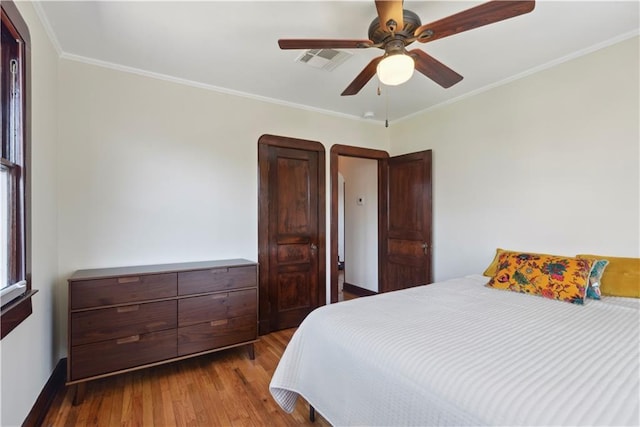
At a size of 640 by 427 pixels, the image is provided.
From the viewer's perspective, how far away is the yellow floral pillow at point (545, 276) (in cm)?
205

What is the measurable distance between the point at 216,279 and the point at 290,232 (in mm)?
1144

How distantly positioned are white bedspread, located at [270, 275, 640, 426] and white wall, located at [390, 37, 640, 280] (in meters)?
0.72

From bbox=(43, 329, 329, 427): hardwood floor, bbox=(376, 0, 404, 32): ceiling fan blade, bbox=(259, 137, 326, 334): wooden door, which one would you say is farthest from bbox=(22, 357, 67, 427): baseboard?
bbox=(376, 0, 404, 32): ceiling fan blade

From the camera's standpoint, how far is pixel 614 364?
115 centimetres

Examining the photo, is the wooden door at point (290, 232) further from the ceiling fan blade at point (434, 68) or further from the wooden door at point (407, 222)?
the ceiling fan blade at point (434, 68)

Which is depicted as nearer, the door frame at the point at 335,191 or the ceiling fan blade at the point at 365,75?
the ceiling fan blade at the point at 365,75

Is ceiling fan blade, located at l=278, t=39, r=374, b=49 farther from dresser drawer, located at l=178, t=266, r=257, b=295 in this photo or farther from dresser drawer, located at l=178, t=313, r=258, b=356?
dresser drawer, located at l=178, t=313, r=258, b=356

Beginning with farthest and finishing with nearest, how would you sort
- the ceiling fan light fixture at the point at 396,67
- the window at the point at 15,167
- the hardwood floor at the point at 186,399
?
the hardwood floor at the point at 186,399 → the ceiling fan light fixture at the point at 396,67 → the window at the point at 15,167

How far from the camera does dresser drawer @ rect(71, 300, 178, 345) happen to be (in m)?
2.10

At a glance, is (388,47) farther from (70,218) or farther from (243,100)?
(70,218)

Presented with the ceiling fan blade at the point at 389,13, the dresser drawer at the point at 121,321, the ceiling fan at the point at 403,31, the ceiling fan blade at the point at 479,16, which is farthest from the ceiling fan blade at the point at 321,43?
the dresser drawer at the point at 121,321

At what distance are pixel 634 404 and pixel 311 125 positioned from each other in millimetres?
3388

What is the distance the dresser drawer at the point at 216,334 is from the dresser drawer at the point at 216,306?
4 cm

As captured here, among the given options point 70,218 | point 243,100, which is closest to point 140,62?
point 243,100
